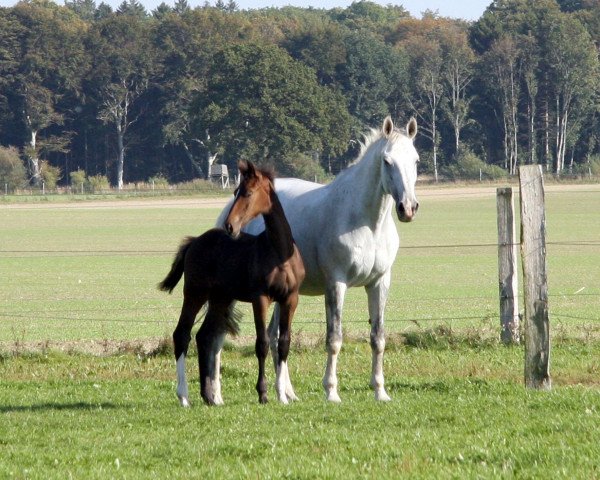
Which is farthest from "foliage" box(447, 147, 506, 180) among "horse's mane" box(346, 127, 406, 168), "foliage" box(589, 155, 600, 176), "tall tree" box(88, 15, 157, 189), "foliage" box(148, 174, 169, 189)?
"horse's mane" box(346, 127, 406, 168)

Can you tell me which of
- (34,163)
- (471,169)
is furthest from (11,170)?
(471,169)

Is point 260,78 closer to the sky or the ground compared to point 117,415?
closer to the sky

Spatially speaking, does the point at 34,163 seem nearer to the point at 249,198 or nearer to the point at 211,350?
the point at 211,350

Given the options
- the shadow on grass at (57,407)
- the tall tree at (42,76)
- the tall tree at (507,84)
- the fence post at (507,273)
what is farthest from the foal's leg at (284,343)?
the tall tree at (42,76)

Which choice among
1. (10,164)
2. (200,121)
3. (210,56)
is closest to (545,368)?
(200,121)

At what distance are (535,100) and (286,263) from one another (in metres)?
93.9

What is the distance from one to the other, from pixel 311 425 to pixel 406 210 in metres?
2.05

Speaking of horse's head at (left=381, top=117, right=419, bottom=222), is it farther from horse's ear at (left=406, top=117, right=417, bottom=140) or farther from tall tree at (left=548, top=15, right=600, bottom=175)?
tall tree at (left=548, top=15, right=600, bottom=175)

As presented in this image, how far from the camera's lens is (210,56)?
346 feet

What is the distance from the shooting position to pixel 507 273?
1557 centimetres

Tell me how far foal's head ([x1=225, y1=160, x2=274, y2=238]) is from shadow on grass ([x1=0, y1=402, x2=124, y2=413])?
1949 millimetres

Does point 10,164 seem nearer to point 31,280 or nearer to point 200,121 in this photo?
point 200,121

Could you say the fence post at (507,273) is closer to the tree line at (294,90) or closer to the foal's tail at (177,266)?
the foal's tail at (177,266)

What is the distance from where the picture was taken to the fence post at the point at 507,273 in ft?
50.2
